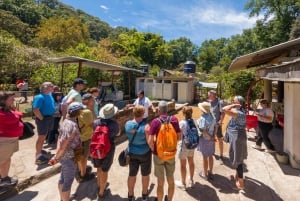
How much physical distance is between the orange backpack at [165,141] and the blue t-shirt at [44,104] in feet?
9.05

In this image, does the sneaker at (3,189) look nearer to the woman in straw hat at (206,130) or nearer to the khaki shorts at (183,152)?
the khaki shorts at (183,152)

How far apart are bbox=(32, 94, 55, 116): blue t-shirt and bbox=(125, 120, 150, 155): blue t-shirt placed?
233cm

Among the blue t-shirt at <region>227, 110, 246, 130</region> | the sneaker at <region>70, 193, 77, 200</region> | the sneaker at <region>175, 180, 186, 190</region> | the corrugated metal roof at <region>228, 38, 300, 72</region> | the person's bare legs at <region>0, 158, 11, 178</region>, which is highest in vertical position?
the corrugated metal roof at <region>228, 38, 300, 72</region>

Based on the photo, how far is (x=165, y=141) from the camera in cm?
332

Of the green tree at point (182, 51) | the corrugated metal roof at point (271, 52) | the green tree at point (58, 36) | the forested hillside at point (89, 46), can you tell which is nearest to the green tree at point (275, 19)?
the forested hillside at point (89, 46)

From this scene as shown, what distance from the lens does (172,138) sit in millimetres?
3352

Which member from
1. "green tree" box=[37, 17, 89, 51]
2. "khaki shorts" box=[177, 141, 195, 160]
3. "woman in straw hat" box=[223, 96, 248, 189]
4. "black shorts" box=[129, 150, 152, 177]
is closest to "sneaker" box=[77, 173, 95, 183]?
"black shorts" box=[129, 150, 152, 177]

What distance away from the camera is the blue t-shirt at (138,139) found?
3.42m

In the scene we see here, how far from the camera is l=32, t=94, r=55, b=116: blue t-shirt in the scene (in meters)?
4.80

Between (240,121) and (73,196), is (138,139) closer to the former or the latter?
(73,196)

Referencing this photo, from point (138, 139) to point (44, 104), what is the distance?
254cm

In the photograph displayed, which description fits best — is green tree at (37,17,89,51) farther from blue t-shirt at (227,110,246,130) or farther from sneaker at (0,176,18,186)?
blue t-shirt at (227,110,246,130)

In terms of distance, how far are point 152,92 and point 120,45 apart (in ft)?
68.7

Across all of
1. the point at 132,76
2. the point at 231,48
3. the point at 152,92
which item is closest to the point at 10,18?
the point at 132,76
